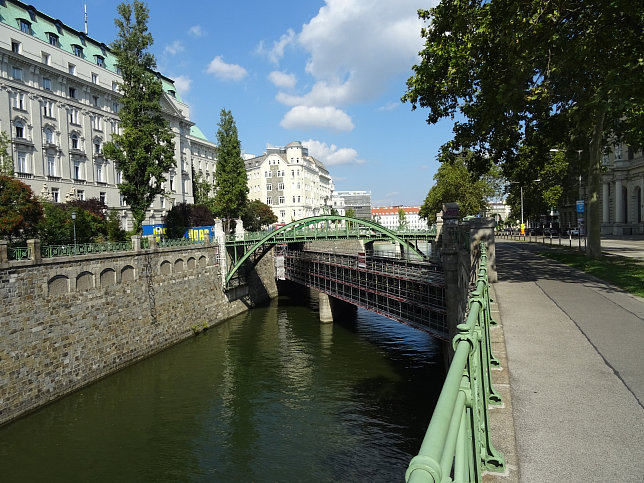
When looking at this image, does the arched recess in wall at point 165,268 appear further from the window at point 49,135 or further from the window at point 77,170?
the window at point 49,135

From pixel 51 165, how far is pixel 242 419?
35.6m

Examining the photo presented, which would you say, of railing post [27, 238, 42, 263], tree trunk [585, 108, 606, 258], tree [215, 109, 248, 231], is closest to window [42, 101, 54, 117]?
tree [215, 109, 248, 231]

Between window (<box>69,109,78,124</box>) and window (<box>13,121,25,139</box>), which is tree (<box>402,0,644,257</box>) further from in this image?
window (<box>69,109,78,124</box>)

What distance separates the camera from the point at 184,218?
54281 millimetres

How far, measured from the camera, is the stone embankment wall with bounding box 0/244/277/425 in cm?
2055

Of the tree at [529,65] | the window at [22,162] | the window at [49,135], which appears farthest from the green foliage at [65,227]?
the tree at [529,65]

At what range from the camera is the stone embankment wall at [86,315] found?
809 inches

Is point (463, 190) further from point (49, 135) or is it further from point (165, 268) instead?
point (49, 135)

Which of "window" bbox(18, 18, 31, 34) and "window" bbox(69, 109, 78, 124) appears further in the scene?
"window" bbox(69, 109, 78, 124)

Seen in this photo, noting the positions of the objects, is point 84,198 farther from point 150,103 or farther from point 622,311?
point 622,311

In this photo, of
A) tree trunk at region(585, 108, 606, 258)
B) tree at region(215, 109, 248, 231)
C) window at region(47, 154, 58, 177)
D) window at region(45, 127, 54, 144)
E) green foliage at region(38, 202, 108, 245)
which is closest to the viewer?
tree trunk at region(585, 108, 606, 258)

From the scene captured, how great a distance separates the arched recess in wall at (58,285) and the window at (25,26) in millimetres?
30887

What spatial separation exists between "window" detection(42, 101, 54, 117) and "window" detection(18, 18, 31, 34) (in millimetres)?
6531

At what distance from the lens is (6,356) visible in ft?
65.3
